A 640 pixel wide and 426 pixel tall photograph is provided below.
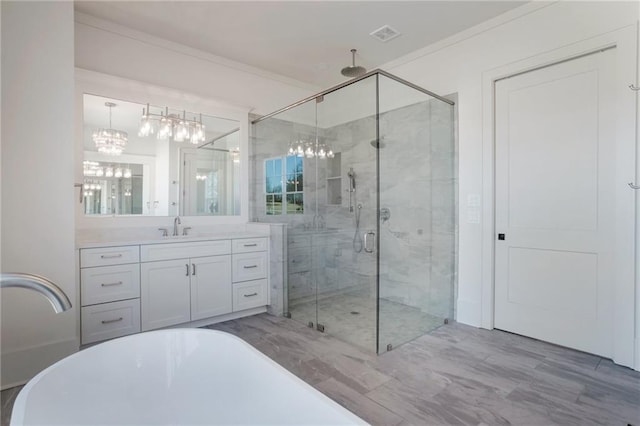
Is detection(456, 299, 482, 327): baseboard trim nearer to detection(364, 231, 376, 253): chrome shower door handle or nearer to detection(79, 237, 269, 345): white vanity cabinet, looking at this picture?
detection(364, 231, 376, 253): chrome shower door handle

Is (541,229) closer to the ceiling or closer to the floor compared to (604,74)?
closer to the floor

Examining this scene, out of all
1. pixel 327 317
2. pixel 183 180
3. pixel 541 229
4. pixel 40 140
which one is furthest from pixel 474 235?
pixel 40 140

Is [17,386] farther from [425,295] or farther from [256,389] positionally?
[425,295]

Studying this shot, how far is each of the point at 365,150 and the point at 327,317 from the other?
1765 mm

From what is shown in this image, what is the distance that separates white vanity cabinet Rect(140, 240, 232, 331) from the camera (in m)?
2.77

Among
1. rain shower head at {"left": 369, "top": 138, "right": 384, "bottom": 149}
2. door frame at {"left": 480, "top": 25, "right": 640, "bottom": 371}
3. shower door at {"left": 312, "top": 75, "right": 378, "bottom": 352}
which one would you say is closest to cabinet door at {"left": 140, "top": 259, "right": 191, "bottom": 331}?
shower door at {"left": 312, "top": 75, "right": 378, "bottom": 352}

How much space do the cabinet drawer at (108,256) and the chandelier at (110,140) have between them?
100 cm

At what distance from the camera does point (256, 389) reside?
1.44 meters

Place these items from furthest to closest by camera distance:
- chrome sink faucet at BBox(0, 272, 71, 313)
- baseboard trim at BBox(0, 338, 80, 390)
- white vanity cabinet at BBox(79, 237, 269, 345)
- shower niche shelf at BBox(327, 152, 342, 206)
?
1. shower niche shelf at BBox(327, 152, 342, 206)
2. white vanity cabinet at BBox(79, 237, 269, 345)
3. baseboard trim at BBox(0, 338, 80, 390)
4. chrome sink faucet at BBox(0, 272, 71, 313)

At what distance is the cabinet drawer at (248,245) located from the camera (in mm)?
3299

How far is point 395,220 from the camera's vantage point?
313cm

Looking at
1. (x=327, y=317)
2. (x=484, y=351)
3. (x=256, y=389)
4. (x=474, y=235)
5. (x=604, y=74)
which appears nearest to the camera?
(x=256, y=389)

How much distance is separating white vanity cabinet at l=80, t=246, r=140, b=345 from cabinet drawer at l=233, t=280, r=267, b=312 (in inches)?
34.8

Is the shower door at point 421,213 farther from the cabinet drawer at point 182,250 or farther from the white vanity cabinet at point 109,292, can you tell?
the white vanity cabinet at point 109,292
